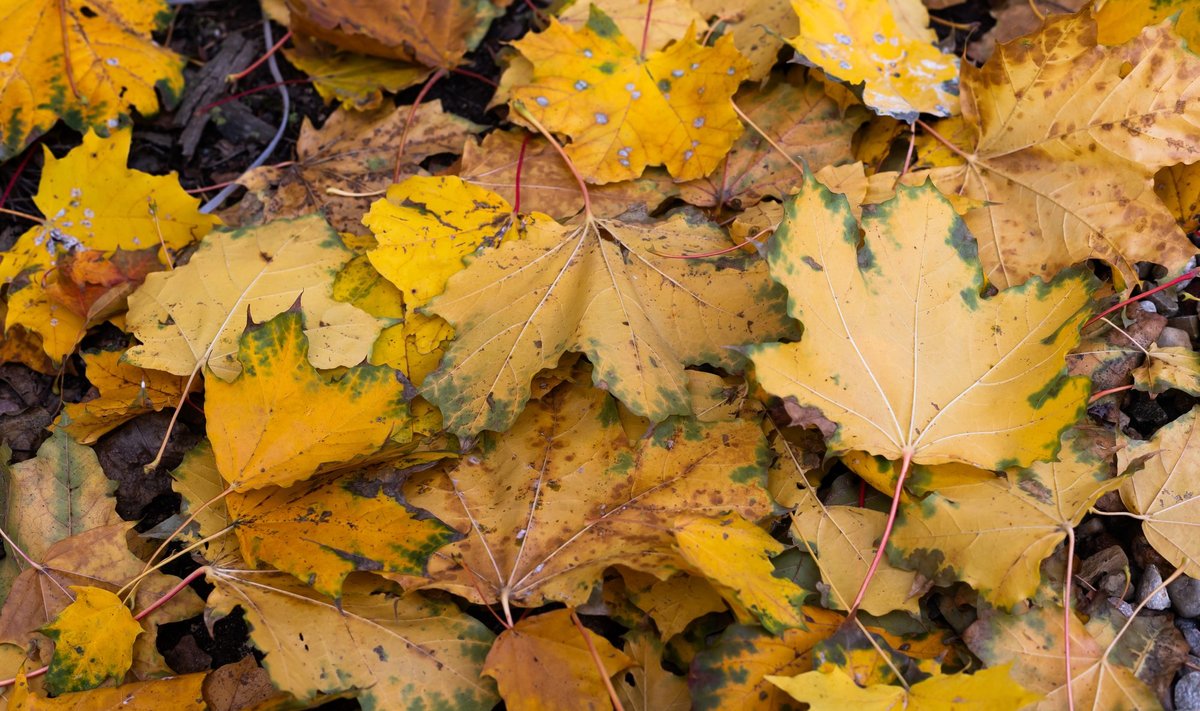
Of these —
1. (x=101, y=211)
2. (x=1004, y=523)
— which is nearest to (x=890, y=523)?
(x=1004, y=523)

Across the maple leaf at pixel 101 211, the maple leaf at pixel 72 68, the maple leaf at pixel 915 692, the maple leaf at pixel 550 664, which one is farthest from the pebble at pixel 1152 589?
the maple leaf at pixel 72 68

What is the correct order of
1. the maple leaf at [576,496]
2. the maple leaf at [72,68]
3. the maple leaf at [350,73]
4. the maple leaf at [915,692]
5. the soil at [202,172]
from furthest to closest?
1. the maple leaf at [350,73]
2. the maple leaf at [72,68]
3. the soil at [202,172]
4. the maple leaf at [576,496]
5. the maple leaf at [915,692]

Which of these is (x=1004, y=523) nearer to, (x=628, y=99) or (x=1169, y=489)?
(x=1169, y=489)

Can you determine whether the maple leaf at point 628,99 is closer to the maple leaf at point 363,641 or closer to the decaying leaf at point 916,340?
the decaying leaf at point 916,340

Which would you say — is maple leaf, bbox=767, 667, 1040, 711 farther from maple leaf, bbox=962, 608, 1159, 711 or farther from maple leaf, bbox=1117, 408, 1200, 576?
maple leaf, bbox=1117, 408, 1200, 576

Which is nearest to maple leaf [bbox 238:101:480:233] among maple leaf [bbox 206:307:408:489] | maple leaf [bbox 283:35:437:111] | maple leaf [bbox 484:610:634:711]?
maple leaf [bbox 283:35:437:111]

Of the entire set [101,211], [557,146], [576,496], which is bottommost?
[576,496]

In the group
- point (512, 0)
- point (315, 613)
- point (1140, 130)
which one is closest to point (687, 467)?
point (315, 613)
